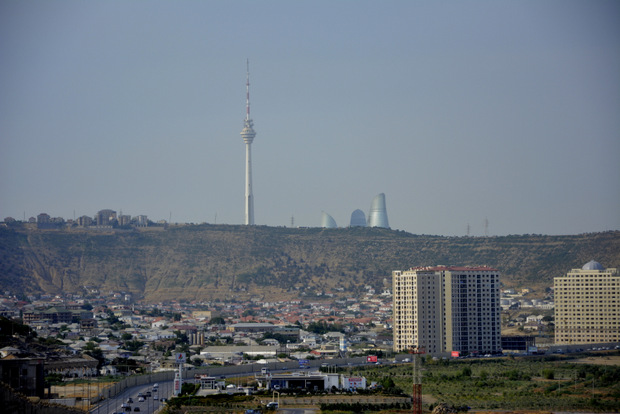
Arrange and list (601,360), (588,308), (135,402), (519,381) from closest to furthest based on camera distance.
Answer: (135,402) → (519,381) → (601,360) → (588,308)

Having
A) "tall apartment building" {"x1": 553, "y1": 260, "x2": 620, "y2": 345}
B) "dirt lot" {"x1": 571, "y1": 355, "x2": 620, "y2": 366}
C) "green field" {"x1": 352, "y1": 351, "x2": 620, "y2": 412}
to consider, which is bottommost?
"dirt lot" {"x1": 571, "y1": 355, "x2": 620, "y2": 366}

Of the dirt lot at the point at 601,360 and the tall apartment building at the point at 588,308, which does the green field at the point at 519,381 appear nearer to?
the dirt lot at the point at 601,360

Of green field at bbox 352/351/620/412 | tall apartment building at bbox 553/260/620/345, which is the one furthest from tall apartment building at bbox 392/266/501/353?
tall apartment building at bbox 553/260/620/345

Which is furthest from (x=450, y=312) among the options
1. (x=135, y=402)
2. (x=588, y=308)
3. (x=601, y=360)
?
(x=135, y=402)

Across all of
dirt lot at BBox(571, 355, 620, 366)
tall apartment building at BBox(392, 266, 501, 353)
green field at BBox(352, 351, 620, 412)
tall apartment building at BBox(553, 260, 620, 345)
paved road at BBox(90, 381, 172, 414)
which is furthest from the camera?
tall apartment building at BBox(553, 260, 620, 345)

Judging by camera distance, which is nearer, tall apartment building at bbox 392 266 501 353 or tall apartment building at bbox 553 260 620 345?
tall apartment building at bbox 392 266 501 353

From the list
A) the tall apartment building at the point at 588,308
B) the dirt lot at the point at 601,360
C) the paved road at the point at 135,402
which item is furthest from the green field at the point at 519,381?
the tall apartment building at the point at 588,308

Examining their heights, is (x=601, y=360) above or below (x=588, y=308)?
below

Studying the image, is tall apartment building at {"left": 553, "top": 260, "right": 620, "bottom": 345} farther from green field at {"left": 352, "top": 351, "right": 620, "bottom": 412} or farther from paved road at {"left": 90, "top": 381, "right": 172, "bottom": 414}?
paved road at {"left": 90, "top": 381, "right": 172, "bottom": 414}

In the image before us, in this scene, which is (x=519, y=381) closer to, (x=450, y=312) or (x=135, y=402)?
(x=135, y=402)
